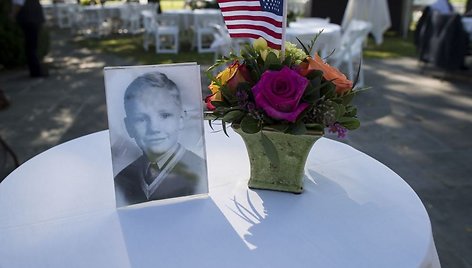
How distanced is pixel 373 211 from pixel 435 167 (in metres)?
2.57

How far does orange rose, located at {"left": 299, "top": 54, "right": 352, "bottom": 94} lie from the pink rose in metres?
0.06

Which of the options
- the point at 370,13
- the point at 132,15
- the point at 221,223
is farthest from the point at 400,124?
the point at 132,15

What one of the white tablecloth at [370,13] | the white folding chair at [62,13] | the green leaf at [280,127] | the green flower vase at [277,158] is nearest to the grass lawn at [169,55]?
the white tablecloth at [370,13]

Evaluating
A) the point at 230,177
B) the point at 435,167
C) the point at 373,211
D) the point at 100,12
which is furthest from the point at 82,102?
the point at 100,12

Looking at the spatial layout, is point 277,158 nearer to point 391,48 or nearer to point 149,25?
point 149,25

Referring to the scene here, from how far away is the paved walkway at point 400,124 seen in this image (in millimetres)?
2865

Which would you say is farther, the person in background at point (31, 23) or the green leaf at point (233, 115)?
the person in background at point (31, 23)

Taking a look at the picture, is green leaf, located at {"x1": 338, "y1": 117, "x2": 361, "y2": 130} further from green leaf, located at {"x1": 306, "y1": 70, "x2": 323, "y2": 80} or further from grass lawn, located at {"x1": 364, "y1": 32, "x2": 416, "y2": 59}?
grass lawn, located at {"x1": 364, "y1": 32, "x2": 416, "y2": 59}

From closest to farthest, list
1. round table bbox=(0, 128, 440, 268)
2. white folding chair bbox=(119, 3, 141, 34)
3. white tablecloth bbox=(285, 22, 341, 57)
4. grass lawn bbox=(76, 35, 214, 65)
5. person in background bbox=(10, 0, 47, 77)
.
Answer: round table bbox=(0, 128, 440, 268) → white tablecloth bbox=(285, 22, 341, 57) → person in background bbox=(10, 0, 47, 77) → grass lawn bbox=(76, 35, 214, 65) → white folding chair bbox=(119, 3, 141, 34)

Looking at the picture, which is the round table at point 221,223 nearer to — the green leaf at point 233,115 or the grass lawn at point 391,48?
the green leaf at point 233,115

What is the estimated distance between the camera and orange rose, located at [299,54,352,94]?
3.75 ft

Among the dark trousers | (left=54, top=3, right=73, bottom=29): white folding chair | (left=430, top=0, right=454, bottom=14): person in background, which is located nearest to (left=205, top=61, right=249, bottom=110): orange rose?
the dark trousers

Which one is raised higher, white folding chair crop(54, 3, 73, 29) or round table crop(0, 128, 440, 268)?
white folding chair crop(54, 3, 73, 29)

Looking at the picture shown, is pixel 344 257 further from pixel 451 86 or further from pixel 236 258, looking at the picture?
pixel 451 86
